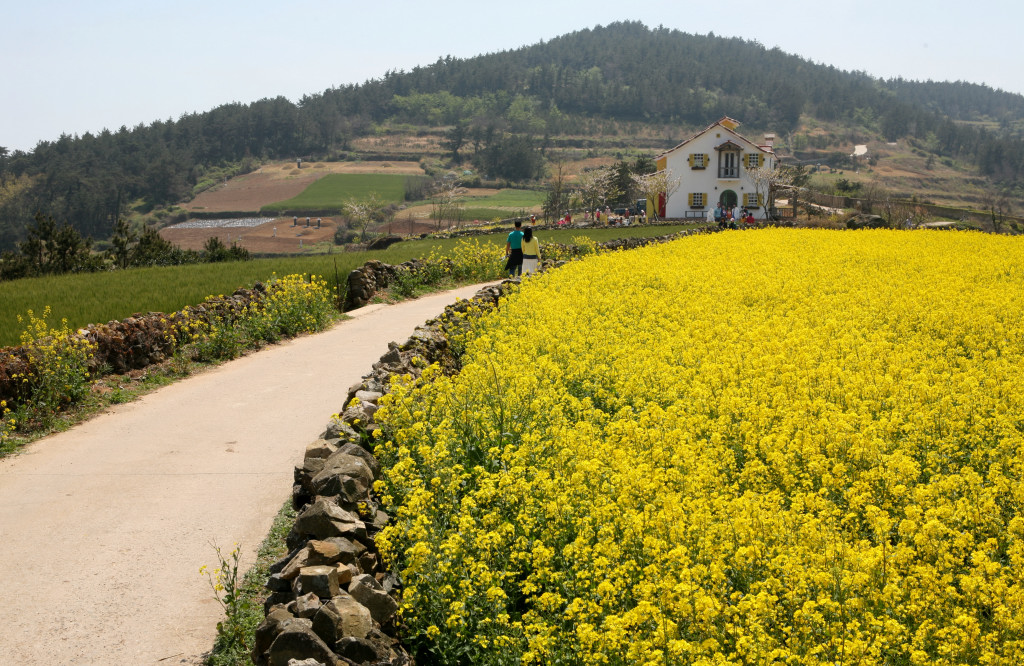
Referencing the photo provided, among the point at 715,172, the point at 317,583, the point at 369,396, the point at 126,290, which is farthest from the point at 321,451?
the point at 715,172

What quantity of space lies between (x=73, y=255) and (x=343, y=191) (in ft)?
349

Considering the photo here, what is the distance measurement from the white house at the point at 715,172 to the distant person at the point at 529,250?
54641 millimetres

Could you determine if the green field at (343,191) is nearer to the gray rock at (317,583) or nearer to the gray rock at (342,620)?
the gray rock at (317,583)

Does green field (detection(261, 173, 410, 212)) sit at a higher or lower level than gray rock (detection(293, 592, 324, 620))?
higher

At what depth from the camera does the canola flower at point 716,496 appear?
460 centimetres

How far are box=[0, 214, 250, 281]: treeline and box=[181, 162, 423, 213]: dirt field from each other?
93.9 metres

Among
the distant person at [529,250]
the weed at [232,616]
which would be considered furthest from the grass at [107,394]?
the distant person at [529,250]

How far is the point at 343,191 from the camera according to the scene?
13362 centimetres

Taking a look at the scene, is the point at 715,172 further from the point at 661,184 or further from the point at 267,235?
the point at 267,235

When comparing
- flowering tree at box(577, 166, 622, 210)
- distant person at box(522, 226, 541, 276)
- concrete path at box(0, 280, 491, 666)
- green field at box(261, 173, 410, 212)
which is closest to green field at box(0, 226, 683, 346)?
concrete path at box(0, 280, 491, 666)

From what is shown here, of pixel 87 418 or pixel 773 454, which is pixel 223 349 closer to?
pixel 87 418

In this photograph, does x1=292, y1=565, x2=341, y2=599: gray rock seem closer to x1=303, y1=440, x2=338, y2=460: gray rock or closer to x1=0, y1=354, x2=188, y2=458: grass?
x1=303, y1=440, x2=338, y2=460: gray rock

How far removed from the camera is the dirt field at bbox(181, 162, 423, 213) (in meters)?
131

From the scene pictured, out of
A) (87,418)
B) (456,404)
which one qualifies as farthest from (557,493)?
(87,418)
